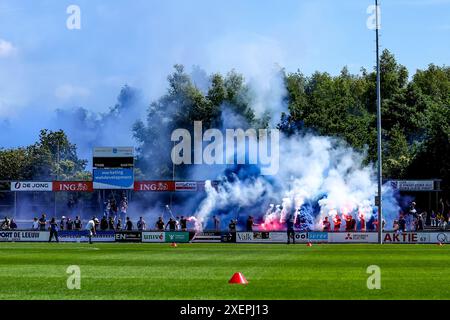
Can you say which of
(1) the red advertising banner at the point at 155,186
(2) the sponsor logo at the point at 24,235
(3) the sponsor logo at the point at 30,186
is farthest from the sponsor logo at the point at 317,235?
(3) the sponsor logo at the point at 30,186

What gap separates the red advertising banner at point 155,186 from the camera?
74.1 metres

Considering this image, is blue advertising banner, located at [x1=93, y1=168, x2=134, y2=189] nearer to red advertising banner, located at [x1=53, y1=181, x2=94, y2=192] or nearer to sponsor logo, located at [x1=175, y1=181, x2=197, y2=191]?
red advertising banner, located at [x1=53, y1=181, x2=94, y2=192]

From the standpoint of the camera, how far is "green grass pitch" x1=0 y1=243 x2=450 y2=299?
70.0 ft

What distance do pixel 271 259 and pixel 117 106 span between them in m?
98.2

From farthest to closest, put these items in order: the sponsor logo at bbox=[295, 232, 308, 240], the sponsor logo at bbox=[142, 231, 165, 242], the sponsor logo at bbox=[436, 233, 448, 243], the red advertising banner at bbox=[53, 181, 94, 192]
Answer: the red advertising banner at bbox=[53, 181, 94, 192] → the sponsor logo at bbox=[142, 231, 165, 242] → the sponsor logo at bbox=[295, 232, 308, 240] → the sponsor logo at bbox=[436, 233, 448, 243]

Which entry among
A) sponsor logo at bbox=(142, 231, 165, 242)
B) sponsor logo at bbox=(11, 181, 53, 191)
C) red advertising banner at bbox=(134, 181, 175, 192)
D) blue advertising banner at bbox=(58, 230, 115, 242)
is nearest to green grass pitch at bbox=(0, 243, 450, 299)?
sponsor logo at bbox=(142, 231, 165, 242)

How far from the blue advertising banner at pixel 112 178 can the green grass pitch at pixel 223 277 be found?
31.0 meters

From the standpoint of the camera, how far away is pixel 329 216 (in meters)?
72.9

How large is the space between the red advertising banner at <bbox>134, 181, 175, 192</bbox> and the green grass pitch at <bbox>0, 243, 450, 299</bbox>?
34.6 m

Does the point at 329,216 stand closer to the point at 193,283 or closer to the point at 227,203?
the point at 227,203

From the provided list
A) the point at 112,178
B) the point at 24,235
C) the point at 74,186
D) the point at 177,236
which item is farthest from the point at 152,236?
the point at 74,186

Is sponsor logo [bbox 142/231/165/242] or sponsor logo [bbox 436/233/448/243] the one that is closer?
sponsor logo [bbox 436/233/448/243]

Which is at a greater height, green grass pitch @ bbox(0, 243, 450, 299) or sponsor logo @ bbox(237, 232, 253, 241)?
sponsor logo @ bbox(237, 232, 253, 241)

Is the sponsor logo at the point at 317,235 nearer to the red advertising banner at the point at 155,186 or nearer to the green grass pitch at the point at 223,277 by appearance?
the red advertising banner at the point at 155,186
